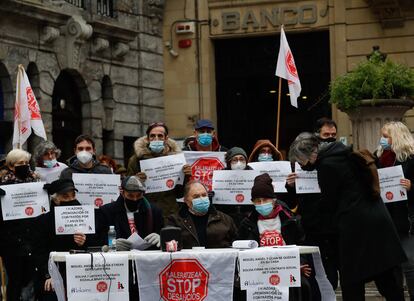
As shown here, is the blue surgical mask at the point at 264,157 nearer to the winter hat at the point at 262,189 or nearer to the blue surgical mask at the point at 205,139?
the blue surgical mask at the point at 205,139

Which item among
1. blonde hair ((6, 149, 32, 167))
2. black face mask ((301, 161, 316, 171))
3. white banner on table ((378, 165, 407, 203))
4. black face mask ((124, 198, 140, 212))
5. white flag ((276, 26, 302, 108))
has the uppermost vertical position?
white flag ((276, 26, 302, 108))

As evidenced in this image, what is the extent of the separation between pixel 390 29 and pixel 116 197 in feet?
46.8

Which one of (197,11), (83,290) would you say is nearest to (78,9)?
(197,11)

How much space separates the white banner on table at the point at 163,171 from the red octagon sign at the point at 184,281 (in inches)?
93.4

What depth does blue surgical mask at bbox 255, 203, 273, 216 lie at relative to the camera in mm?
10461

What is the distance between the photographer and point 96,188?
12.0 metres

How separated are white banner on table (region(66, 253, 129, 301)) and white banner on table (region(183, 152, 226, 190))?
284cm

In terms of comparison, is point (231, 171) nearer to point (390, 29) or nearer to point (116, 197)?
point (116, 197)

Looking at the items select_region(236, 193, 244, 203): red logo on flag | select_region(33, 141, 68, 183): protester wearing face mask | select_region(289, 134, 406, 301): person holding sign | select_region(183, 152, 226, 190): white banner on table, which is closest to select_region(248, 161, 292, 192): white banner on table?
select_region(236, 193, 244, 203): red logo on flag

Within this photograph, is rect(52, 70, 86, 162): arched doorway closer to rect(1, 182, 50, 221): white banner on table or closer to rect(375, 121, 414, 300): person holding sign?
rect(1, 182, 50, 221): white banner on table

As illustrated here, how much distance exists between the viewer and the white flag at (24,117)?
1482 cm

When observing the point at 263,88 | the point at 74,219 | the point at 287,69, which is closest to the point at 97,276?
the point at 74,219

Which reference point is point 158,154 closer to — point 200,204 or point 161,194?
point 161,194

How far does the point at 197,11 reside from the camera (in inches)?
1050
